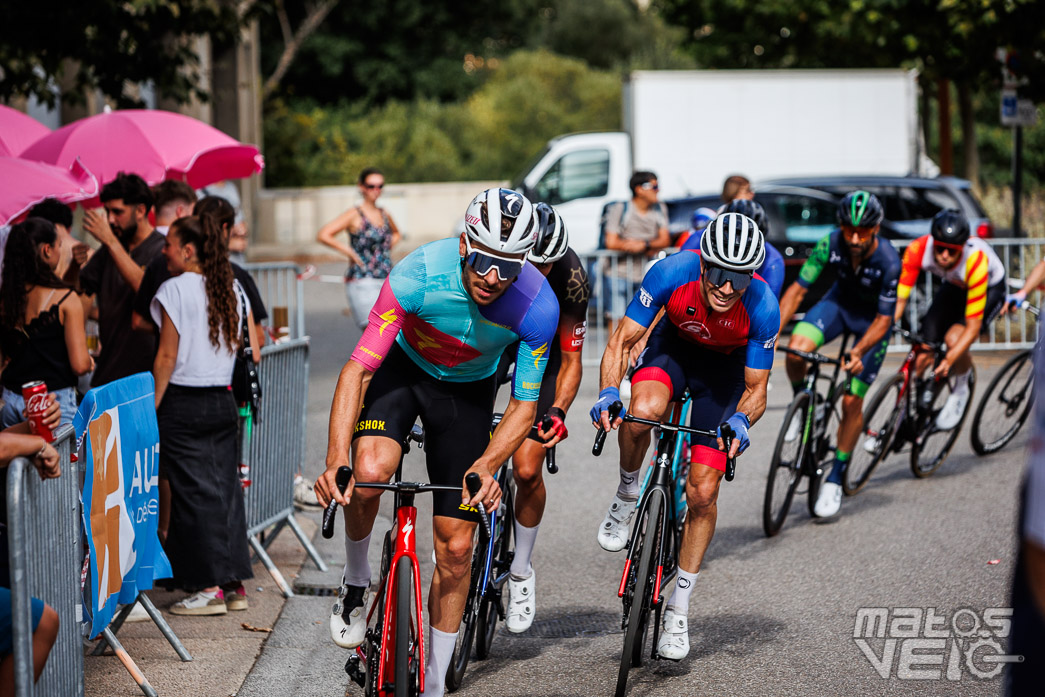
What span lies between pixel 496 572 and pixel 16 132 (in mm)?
5726

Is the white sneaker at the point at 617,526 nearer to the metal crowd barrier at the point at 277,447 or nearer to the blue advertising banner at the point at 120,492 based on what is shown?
the metal crowd barrier at the point at 277,447

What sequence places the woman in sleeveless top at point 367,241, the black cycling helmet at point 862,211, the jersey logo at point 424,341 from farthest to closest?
the woman in sleeveless top at point 367,241
the black cycling helmet at point 862,211
the jersey logo at point 424,341

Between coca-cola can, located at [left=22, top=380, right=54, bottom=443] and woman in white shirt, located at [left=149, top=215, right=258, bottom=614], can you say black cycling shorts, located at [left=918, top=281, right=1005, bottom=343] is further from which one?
coca-cola can, located at [left=22, top=380, right=54, bottom=443]

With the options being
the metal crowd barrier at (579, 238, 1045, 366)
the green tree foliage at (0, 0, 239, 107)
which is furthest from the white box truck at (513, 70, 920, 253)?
the green tree foliage at (0, 0, 239, 107)

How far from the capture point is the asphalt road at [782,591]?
5.32 meters

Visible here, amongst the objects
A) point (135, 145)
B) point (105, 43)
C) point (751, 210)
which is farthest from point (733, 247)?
point (105, 43)

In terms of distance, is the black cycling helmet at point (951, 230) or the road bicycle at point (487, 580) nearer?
the road bicycle at point (487, 580)

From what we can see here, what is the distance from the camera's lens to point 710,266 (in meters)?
5.41

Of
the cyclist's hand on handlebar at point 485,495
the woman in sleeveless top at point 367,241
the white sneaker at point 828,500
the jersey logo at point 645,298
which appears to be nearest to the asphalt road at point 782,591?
the white sneaker at point 828,500

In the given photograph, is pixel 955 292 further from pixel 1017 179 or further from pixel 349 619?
pixel 1017 179

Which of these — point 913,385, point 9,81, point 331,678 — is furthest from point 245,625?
point 9,81

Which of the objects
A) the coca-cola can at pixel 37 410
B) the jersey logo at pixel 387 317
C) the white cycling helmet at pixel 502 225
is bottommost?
the coca-cola can at pixel 37 410

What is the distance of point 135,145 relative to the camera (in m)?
9.13

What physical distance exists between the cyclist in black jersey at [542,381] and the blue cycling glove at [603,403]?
145 mm
